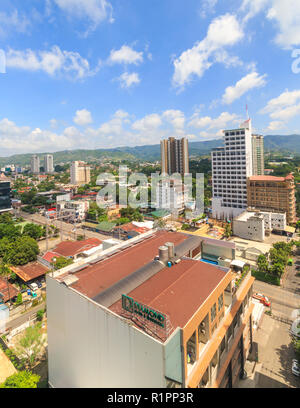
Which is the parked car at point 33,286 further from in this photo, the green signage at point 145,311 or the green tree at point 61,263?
the green signage at point 145,311

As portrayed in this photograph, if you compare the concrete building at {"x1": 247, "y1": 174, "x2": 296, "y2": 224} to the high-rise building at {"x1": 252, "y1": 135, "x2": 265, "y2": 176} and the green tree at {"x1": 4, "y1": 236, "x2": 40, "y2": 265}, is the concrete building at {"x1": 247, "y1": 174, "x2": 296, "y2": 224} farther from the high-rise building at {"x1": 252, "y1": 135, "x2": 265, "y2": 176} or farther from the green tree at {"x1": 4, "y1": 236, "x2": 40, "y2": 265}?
the green tree at {"x1": 4, "y1": 236, "x2": 40, "y2": 265}

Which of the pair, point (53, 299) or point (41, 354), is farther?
point (41, 354)

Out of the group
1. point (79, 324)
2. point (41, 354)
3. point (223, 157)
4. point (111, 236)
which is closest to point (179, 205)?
point (223, 157)

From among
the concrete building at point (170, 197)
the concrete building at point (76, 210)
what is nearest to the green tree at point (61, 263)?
the concrete building at point (76, 210)

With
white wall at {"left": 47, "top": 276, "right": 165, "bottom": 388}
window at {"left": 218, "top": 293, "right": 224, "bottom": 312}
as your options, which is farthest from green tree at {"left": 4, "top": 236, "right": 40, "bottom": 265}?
window at {"left": 218, "top": 293, "right": 224, "bottom": 312}

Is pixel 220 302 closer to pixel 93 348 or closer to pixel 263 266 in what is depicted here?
pixel 93 348

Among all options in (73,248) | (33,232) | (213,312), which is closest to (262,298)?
(213,312)
